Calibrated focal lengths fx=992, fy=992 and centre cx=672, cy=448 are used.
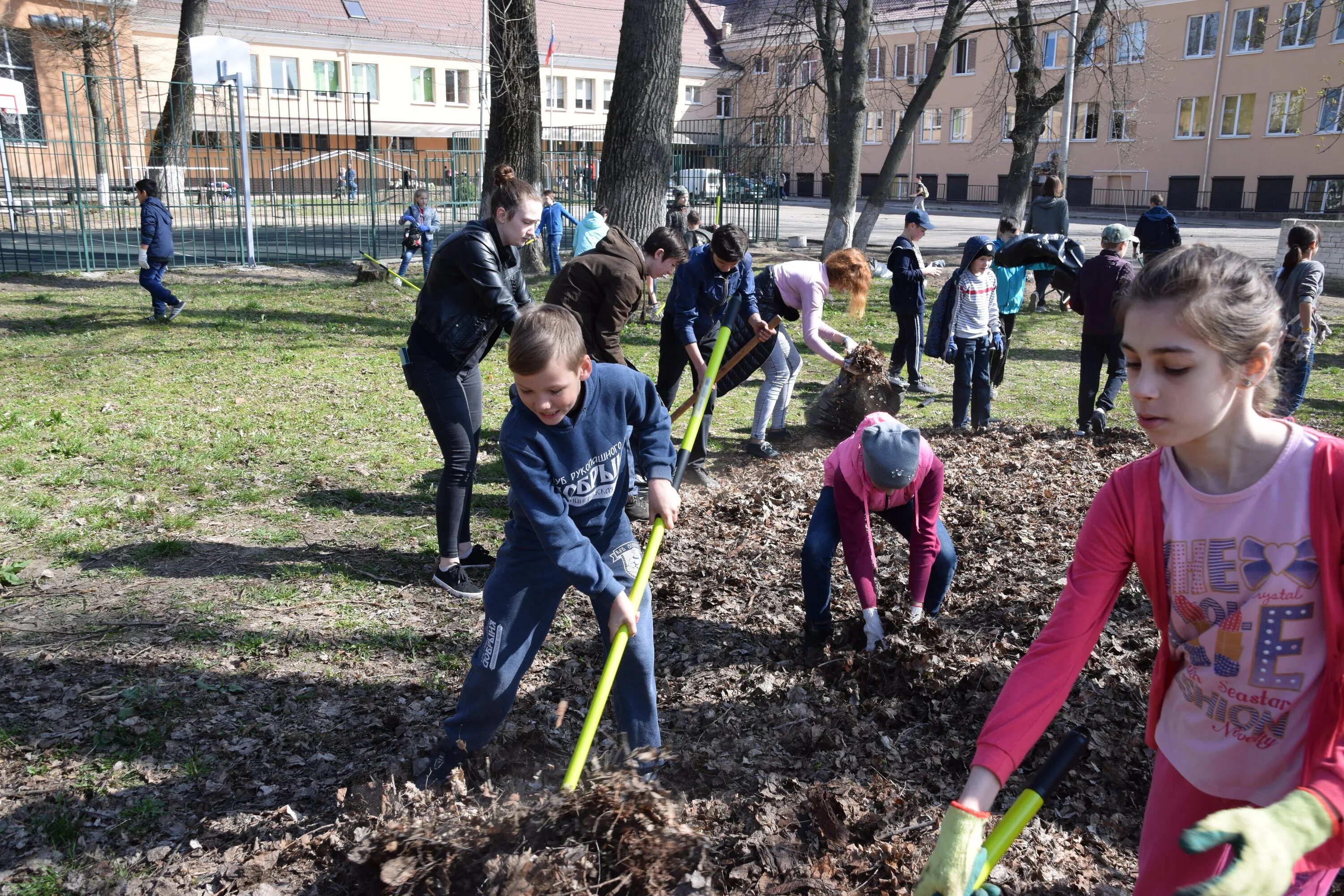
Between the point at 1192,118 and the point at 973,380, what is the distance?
37.1 m

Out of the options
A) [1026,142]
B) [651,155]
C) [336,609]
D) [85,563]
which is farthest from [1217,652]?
[1026,142]

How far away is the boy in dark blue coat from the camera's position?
444 inches

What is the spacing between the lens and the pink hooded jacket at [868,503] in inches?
153

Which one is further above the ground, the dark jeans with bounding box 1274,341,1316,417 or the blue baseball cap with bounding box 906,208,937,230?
the blue baseball cap with bounding box 906,208,937,230

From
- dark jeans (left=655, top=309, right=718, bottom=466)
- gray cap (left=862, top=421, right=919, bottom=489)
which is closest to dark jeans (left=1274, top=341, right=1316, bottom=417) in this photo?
dark jeans (left=655, top=309, right=718, bottom=466)

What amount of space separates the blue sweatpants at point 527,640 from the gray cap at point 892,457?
99 centimetres

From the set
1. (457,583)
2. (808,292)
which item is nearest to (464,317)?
(457,583)

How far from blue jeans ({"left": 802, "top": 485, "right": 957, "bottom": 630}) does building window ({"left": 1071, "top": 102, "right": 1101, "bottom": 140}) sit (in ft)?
138

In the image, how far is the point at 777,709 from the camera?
12.9 feet

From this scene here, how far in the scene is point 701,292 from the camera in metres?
6.46

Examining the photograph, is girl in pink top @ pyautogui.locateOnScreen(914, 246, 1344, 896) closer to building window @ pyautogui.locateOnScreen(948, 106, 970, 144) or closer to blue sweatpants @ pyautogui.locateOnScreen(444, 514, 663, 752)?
blue sweatpants @ pyautogui.locateOnScreen(444, 514, 663, 752)

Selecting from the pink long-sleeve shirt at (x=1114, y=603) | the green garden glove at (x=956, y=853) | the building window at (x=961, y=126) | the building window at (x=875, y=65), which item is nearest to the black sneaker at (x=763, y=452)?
the pink long-sleeve shirt at (x=1114, y=603)

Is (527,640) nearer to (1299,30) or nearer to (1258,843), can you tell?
(1258,843)

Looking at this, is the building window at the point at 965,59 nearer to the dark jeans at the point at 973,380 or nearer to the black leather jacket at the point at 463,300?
the dark jeans at the point at 973,380
